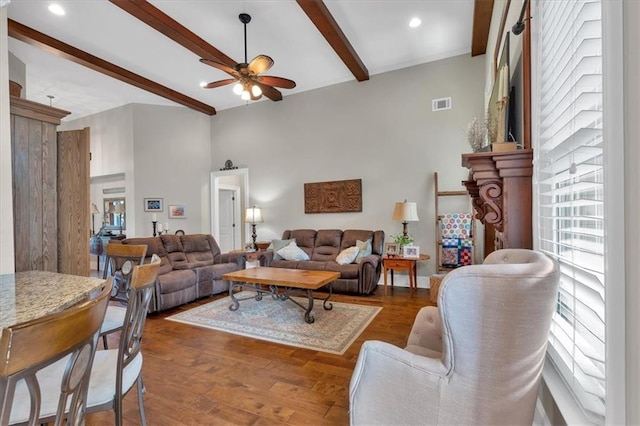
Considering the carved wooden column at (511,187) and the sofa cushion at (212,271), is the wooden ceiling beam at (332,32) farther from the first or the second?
the sofa cushion at (212,271)

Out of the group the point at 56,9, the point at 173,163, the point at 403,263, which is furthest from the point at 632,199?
the point at 173,163

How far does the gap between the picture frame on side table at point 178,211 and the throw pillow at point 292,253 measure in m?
2.77

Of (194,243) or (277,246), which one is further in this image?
(277,246)

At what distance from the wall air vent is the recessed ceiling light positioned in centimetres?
510

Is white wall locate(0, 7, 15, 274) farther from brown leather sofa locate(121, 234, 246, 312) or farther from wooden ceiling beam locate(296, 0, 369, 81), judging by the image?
wooden ceiling beam locate(296, 0, 369, 81)

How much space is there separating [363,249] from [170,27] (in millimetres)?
4028

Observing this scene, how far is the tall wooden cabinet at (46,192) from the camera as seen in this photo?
2377mm

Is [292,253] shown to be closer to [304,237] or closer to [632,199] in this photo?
[304,237]

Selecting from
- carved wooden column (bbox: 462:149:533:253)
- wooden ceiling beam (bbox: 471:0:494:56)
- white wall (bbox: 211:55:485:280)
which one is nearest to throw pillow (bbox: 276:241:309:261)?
white wall (bbox: 211:55:485:280)

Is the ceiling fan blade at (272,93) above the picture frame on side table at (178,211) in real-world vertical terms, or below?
above

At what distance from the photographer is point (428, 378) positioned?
1.09m

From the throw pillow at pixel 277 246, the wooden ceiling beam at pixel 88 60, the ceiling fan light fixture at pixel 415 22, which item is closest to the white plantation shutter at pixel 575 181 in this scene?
the ceiling fan light fixture at pixel 415 22

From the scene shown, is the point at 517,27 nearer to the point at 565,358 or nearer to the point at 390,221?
the point at 565,358

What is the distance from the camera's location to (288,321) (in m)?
3.28
